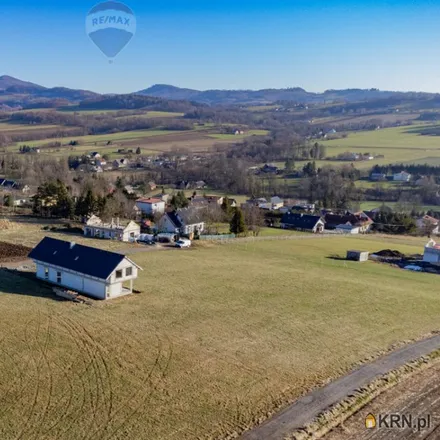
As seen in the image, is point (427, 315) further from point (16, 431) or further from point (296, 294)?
point (16, 431)

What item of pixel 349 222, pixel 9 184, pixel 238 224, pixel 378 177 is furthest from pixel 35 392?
pixel 378 177

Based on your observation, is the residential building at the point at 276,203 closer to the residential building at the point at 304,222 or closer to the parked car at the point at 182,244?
the residential building at the point at 304,222

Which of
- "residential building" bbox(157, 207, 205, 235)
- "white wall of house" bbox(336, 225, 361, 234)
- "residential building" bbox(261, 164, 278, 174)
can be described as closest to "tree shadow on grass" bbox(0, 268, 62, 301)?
"residential building" bbox(157, 207, 205, 235)

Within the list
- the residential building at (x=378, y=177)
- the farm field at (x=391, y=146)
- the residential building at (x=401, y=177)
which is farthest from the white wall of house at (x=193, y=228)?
the farm field at (x=391, y=146)

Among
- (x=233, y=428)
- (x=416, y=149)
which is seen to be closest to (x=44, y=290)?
(x=233, y=428)

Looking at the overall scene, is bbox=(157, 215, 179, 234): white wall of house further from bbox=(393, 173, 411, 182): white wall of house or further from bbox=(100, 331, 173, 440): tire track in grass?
bbox=(393, 173, 411, 182): white wall of house

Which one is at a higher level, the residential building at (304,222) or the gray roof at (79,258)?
the gray roof at (79,258)
